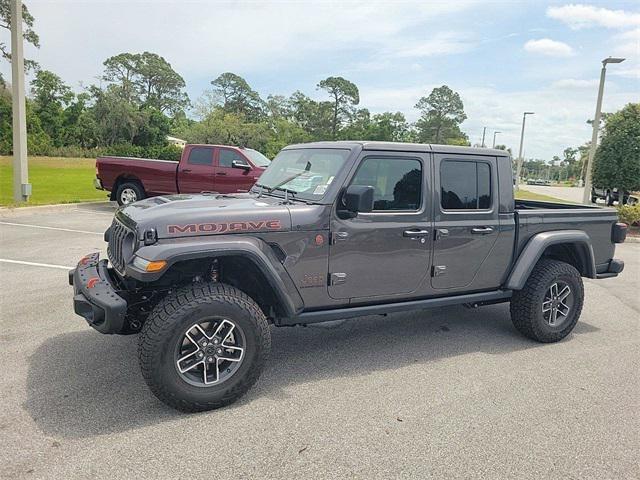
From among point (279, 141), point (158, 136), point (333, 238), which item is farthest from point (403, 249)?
point (158, 136)

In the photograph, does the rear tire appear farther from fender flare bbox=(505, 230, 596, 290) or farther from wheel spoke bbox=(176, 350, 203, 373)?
fender flare bbox=(505, 230, 596, 290)

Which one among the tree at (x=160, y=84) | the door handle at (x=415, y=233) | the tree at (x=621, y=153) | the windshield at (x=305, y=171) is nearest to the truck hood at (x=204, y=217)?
the windshield at (x=305, y=171)

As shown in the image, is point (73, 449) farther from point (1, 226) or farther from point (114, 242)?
point (1, 226)

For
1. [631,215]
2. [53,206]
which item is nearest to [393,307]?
[53,206]

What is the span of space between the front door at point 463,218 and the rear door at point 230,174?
8.53 metres

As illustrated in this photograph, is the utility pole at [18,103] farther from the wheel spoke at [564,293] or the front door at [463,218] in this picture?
the wheel spoke at [564,293]

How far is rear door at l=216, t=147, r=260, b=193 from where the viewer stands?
12.5m

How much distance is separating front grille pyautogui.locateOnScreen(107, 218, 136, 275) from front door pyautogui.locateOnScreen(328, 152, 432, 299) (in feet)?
4.83

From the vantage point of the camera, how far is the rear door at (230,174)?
41.0ft

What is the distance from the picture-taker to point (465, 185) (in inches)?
176

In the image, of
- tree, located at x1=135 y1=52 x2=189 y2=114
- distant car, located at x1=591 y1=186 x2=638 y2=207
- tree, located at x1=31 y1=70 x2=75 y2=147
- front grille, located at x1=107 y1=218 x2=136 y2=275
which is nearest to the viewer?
front grille, located at x1=107 y1=218 x2=136 y2=275

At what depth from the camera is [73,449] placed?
110 inches

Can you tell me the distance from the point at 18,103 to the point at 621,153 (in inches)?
748

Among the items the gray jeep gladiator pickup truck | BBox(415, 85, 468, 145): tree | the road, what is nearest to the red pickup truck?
the gray jeep gladiator pickup truck
